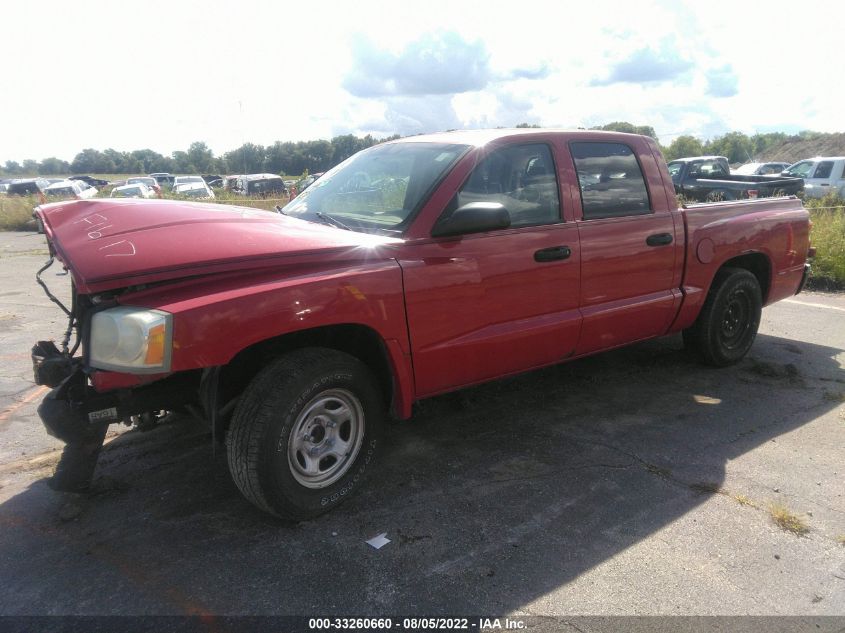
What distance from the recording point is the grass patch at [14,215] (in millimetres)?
19203

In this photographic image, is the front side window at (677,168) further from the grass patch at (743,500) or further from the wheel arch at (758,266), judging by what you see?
the grass patch at (743,500)

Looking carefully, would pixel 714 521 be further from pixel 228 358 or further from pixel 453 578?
pixel 228 358

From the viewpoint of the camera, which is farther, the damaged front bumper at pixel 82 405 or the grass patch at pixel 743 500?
the grass patch at pixel 743 500

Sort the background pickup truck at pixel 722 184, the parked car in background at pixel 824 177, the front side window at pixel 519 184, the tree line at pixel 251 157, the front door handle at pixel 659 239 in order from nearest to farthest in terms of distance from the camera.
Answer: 1. the front side window at pixel 519 184
2. the front door handle at pixel 659 239
3. the background pickup truck at pixel 722 184
4. the parked car in background at pixel 824 177
5. the tree line at pixel 251 157

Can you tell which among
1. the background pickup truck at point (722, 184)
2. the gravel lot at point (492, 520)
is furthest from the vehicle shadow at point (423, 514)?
the background pickup truck at point (722, 184)

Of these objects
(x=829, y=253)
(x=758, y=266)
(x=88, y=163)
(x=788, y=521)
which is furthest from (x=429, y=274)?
(x=88, y=163)

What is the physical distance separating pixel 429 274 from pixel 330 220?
2.76 feet

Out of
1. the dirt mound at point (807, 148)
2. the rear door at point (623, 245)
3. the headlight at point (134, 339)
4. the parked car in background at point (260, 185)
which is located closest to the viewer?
the headlight at point (134, 339)

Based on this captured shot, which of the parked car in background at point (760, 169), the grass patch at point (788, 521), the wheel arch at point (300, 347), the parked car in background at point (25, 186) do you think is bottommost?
the grass patch at point (788, 521)

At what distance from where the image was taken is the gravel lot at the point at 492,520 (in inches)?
104

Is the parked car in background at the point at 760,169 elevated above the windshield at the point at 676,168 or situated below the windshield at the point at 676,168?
below

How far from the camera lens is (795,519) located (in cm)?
320

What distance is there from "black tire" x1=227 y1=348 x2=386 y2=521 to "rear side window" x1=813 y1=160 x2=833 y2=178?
20460 millimetres

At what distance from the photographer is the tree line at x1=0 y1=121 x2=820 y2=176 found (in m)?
49.0
